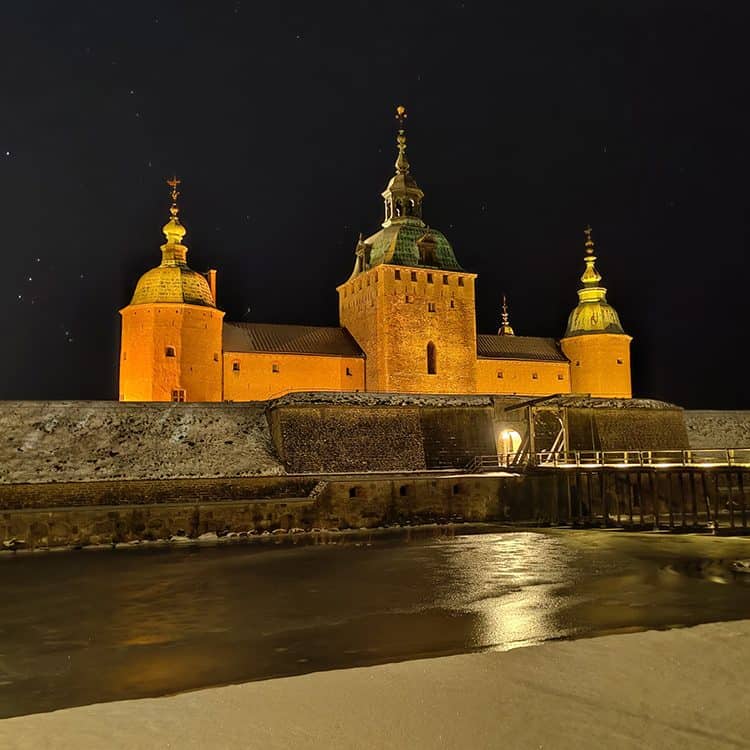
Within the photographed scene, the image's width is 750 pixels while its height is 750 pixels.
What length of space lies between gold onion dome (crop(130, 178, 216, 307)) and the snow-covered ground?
28169 millimetres

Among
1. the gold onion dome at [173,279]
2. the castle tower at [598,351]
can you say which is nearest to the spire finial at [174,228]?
the gold onion dome at [173,279]

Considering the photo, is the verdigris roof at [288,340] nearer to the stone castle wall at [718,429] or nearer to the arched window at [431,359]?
the arched window at [431,359]

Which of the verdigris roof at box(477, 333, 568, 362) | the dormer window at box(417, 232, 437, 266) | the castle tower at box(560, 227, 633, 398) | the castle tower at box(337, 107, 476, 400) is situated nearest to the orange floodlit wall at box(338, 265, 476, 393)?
the castle tower at box(337, 107, 476, 400)

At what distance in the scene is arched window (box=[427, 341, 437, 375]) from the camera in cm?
3884

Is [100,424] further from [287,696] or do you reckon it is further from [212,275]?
[287,696]

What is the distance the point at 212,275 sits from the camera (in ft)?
126

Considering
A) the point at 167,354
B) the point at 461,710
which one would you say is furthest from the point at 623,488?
the point at 461,710

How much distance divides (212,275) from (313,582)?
2629cm

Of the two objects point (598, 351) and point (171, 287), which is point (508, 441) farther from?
point (171, 287)

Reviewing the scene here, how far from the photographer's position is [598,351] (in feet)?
141

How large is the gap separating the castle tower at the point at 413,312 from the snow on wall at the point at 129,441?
11124 mm

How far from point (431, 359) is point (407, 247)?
19.9 feet

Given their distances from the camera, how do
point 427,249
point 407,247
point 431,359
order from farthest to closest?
point 427,249 → point 407,247 → point 431,359

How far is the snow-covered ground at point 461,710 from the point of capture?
6.12 meters
